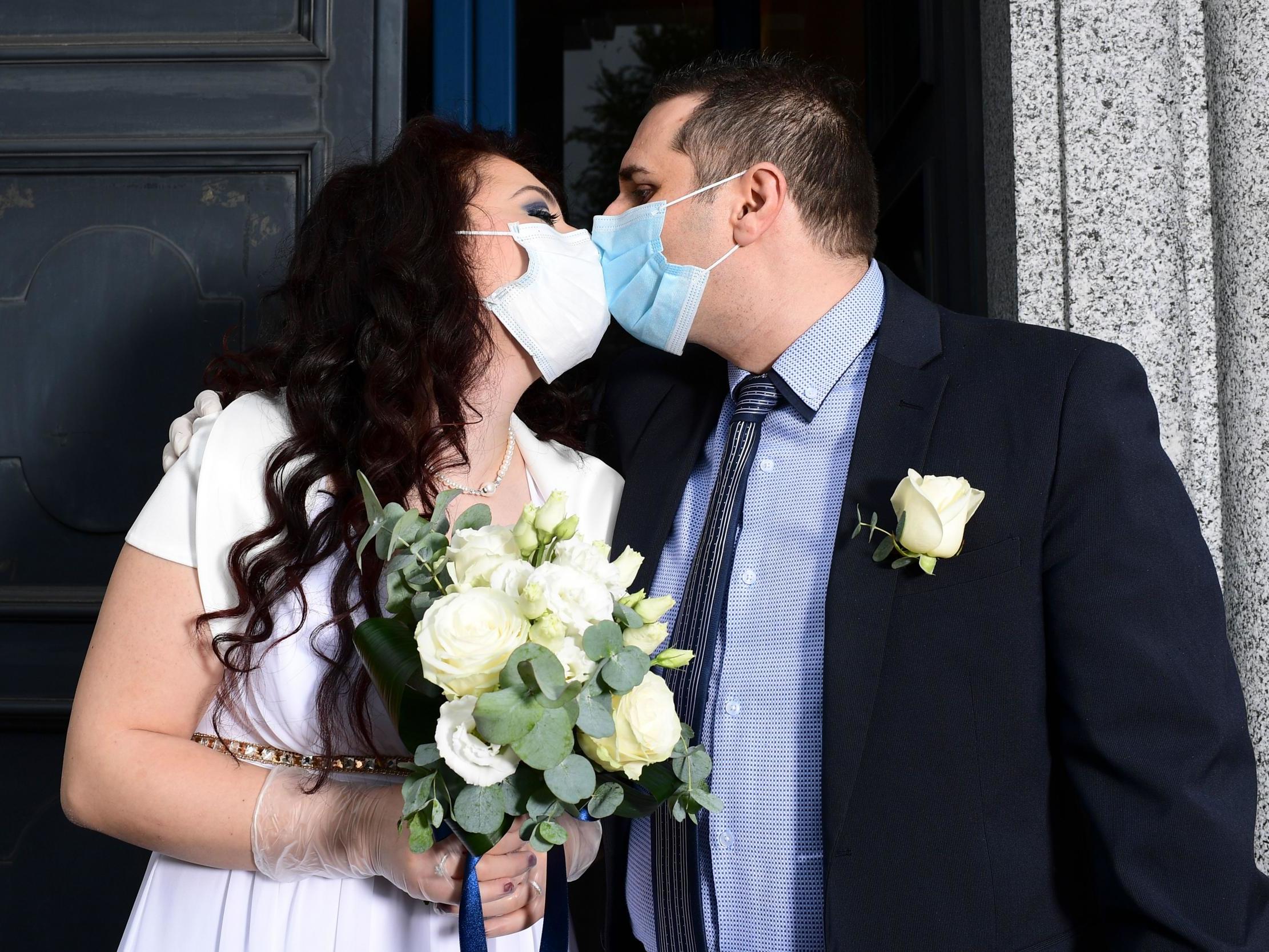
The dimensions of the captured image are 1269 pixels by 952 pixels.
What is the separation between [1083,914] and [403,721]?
1.11 m

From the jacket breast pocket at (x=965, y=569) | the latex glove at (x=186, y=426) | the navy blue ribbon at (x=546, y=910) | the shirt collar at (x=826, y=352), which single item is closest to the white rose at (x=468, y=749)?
the navy blue ribbon at (x=546, y=910)

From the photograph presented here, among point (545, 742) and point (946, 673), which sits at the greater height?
point (545, 742)

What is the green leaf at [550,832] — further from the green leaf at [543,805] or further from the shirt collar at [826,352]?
the shirt collar at [826,352]

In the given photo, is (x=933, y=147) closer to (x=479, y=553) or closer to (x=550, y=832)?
(x=479, y=553)

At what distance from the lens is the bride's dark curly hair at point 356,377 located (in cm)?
179

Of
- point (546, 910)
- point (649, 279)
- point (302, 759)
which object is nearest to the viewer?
point (546, 910)

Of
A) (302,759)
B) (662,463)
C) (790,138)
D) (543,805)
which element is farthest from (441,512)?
(790,138)

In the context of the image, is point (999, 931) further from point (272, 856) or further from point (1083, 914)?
point (272, 856)

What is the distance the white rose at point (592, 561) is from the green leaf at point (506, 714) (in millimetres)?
156

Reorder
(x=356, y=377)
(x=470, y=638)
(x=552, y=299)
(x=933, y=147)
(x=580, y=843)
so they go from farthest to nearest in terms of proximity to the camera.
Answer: (x=933, y=147) → (x=552, y=299) → (x=356, y=377) → (x=580, y=843) → (x=470, y=638)

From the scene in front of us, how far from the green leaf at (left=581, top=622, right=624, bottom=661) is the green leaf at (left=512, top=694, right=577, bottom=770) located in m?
0.07

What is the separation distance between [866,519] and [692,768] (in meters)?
0.59

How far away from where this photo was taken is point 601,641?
126 centimetres

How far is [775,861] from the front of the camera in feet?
5.97
